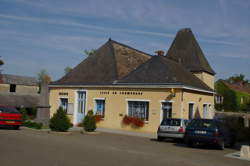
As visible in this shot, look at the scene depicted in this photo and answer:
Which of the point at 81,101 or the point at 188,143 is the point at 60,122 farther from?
the point at 81,101

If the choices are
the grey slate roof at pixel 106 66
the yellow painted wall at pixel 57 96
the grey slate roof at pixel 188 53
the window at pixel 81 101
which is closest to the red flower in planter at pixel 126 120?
the grey slate roof at pixel 106 66

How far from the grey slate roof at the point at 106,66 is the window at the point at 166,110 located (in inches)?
208

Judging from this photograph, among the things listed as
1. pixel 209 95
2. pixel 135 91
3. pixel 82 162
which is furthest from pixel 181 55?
pixel 82 162

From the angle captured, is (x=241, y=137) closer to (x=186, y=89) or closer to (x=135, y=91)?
(x=186, y=89)

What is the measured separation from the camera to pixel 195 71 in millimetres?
34094

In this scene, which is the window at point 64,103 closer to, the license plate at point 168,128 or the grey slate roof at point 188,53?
the grey slate roof at point 188,53

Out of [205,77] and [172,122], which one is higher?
[205,77]

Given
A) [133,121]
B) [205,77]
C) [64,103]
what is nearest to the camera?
[133,121]

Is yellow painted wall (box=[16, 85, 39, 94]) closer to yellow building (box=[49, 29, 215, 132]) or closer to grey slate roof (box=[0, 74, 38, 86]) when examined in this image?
grey slate roof (box=[0, 74, 38, 86])

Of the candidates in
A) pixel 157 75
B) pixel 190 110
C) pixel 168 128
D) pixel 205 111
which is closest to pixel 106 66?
pixel 157 75

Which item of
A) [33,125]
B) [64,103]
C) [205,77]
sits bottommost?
[33,125]

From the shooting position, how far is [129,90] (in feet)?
82.5

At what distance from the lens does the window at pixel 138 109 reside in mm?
24350

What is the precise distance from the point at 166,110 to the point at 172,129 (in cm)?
562
